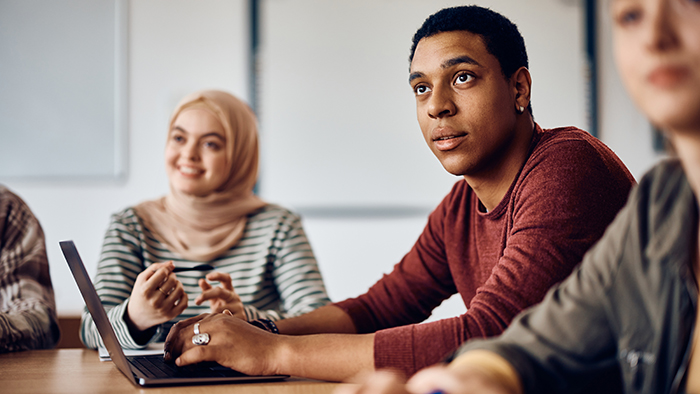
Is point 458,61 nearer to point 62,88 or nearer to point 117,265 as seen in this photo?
point 117,265

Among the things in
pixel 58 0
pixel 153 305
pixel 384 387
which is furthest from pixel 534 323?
pixel 58 0

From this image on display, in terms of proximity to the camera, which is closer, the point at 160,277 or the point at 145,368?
the point at 145,368

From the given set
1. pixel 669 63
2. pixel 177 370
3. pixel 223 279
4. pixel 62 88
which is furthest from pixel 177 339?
pixel 62 88

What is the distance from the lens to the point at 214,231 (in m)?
1.70

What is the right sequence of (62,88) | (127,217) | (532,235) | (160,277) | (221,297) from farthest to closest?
(62,88) < (127,217) < (221,297) < (160,277) < (532,235)

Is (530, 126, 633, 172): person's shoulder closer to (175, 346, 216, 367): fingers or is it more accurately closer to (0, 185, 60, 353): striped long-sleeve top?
(175, 346, 216, 367): fingers

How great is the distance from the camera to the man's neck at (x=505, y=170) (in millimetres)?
1056

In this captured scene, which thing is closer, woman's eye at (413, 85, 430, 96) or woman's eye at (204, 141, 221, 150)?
woman's eye at (413, 85, 430, 96)

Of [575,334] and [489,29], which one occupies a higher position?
[489,29]

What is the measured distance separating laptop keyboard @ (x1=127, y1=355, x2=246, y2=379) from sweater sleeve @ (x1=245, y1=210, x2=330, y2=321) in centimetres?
50

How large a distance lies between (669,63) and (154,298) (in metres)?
0.99

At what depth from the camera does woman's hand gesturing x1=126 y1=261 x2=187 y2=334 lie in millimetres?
1120

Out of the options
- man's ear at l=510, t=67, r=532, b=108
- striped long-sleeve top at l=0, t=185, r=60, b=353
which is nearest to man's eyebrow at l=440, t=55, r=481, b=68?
man's ear at l=510, t=67, r=532, b=108

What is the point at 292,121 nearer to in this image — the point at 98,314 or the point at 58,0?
the point at 58,0
